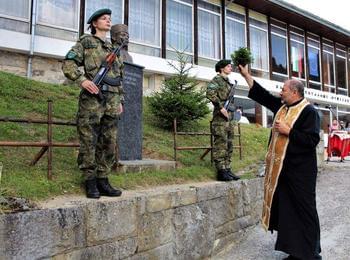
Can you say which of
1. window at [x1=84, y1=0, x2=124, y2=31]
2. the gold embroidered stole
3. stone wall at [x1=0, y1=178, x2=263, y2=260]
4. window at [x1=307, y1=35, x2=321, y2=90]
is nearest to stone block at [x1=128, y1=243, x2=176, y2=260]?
stone wall at [x1=0, y1=178, x2=263, y2=260]

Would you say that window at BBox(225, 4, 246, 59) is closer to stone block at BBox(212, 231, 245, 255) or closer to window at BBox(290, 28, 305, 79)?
window at BBox(290, 28, 305, 79)

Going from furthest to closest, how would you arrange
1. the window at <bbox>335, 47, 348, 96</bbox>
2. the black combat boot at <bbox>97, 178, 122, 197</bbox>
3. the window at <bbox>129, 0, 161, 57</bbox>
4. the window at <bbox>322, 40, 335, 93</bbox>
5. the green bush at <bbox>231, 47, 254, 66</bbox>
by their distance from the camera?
the window at <bbox>335, 47, 348, 96</bbox>
the window at <bbox>322, 40, 335, 93</bbox>
the window at <bbox>129, 0, 161, 57</bbox>
the green bush at <bbox>231, 47, 254, 66</bbox>
the black combat boot at <bbox>97, 178, 122, 197</bbox>

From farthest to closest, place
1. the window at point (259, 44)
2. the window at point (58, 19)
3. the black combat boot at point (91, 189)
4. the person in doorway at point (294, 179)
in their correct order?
the window at point (259, 44), the window at point (58, 19), the person in doorway at point (294, 179), the black combat boot at point (91, 189)

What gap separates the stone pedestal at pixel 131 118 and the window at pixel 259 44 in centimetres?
1339

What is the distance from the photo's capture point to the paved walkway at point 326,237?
186 inches

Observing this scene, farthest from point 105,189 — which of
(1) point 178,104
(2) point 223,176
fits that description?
(1) point 178,104

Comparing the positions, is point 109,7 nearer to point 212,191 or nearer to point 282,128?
point 212,191

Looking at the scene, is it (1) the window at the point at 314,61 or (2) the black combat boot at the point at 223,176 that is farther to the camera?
(1) the window at the point at 314,61

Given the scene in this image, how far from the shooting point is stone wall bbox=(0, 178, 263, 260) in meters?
2.82

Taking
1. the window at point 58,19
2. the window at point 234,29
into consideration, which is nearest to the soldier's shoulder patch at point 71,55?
the window at point 58,19

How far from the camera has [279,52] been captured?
65.6 feet

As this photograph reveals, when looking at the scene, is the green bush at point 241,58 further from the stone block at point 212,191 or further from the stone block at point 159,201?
the stone block at point 159,201

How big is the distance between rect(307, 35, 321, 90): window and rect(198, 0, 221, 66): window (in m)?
7.13

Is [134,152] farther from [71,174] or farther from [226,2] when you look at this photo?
[226,2]
